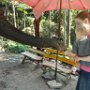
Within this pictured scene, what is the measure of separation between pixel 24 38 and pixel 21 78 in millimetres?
4271

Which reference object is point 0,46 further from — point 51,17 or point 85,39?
point 85,39

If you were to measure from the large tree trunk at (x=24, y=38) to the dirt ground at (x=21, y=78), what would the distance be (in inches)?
133

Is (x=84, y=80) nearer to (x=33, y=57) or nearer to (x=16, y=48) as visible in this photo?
(x=33, y=57)

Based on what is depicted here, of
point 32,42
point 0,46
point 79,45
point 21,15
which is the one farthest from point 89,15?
point 21,15

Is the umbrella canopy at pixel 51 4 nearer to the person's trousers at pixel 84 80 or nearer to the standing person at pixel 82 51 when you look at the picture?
the standing person at pixel 82 51

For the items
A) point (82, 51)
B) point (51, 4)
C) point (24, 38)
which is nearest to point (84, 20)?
point (82, 51)

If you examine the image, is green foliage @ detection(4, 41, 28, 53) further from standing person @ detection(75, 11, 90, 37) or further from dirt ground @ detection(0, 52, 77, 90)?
standing person @ detection(75, 11, 90, 37)

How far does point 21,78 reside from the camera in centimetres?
691

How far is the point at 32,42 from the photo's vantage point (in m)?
2.73

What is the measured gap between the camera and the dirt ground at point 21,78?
6.27 meters

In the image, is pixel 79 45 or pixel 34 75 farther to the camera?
pixel 34 75

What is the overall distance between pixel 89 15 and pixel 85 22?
0.34ft

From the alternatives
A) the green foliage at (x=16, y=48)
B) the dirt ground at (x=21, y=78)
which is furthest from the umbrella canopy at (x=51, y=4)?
the green foliage at (x=16, y=48)

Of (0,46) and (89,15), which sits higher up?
(89,15)
